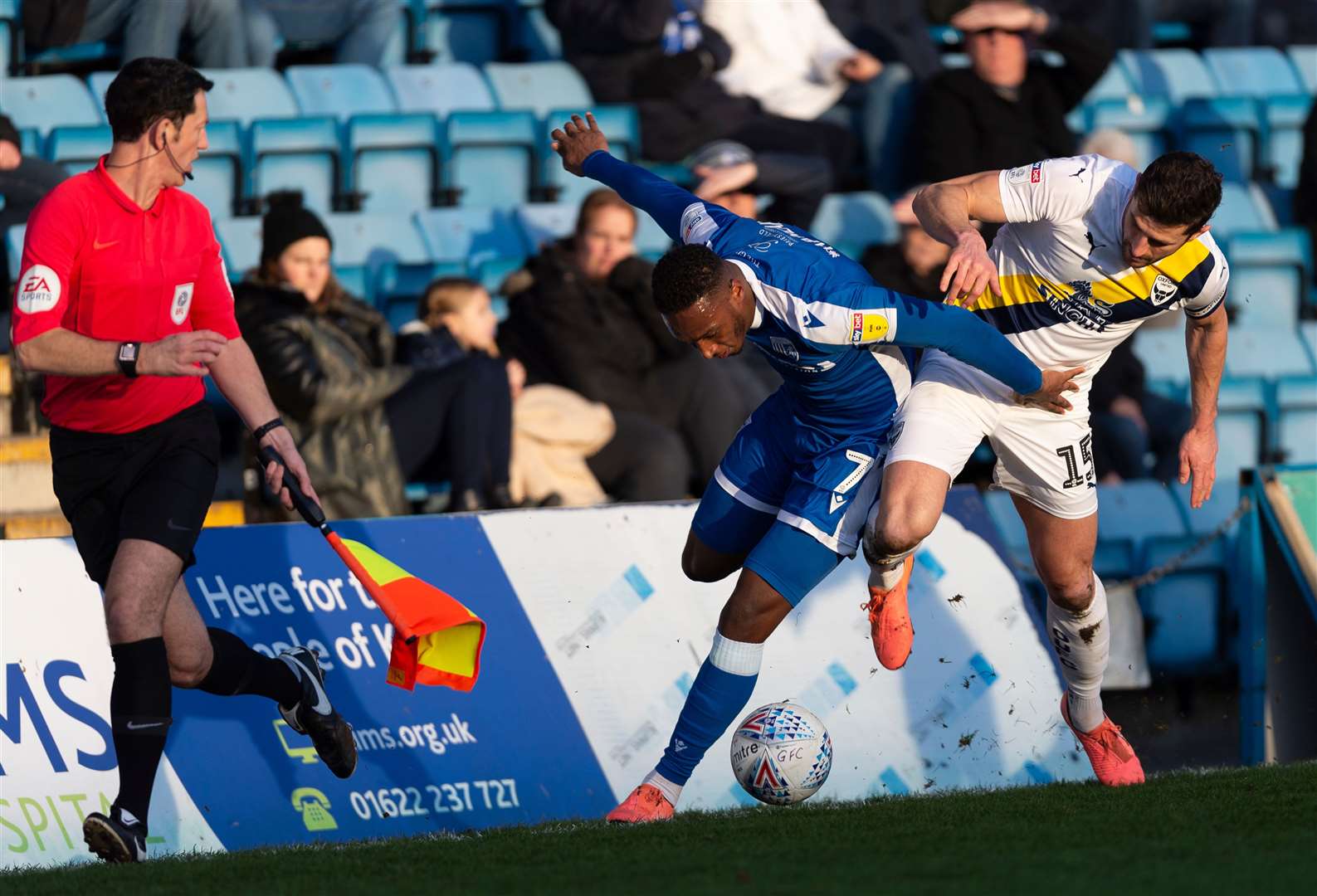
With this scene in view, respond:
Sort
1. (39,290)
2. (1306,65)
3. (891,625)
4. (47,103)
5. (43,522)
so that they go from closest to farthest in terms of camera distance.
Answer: (39,290), (891,625), (43,522), (47,103), (1306,65)

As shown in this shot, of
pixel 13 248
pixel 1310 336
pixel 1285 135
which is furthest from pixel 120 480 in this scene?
pixel 1285 135

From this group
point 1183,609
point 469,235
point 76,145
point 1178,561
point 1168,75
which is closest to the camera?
point 1178,561

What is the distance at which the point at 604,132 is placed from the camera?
10492 mm

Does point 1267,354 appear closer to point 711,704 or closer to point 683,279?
point 711,704

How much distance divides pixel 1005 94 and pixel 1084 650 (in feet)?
16.7

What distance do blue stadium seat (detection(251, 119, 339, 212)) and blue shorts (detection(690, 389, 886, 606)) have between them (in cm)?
434

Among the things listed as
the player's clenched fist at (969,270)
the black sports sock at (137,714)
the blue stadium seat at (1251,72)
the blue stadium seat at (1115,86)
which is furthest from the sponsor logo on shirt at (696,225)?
the blue stadium seat at (1251,72)

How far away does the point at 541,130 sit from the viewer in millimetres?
10406

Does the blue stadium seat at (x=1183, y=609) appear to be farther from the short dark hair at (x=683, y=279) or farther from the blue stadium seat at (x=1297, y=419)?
the short dark hair at (x=683, y=279)

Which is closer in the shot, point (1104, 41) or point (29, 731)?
point (29, 731)

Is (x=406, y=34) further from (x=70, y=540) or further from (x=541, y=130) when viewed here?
(x=70, y=540)

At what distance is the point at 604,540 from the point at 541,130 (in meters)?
4.06

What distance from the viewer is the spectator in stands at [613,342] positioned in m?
8.85

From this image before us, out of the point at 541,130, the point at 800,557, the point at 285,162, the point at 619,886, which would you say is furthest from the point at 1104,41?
the point at 619,886
